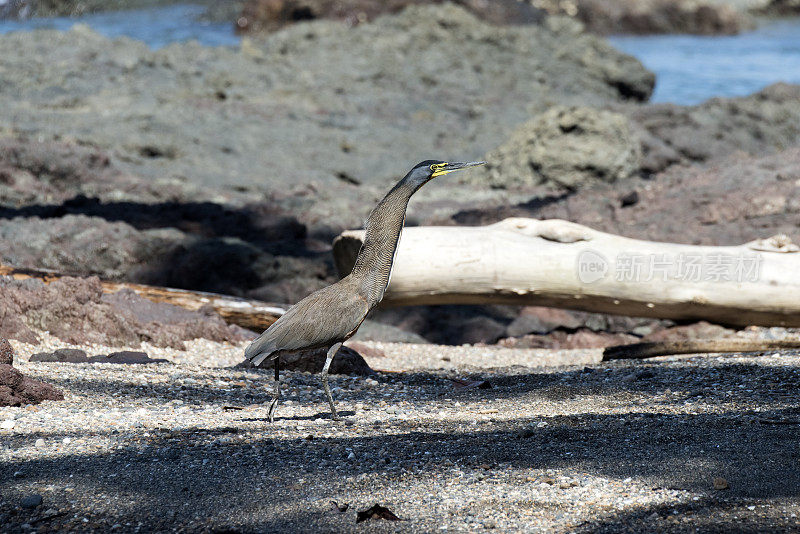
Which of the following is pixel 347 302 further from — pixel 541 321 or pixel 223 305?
pixel 541 321

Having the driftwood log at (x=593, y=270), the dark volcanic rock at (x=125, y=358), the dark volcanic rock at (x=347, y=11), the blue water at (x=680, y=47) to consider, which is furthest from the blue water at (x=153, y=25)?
the dark volcanic rock at (x=125, y=358)

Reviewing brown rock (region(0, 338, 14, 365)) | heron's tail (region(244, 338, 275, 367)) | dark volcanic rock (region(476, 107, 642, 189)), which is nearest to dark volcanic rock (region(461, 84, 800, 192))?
dark volcanic rock (region(476, 107, 642, 189))

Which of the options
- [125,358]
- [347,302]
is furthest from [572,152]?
[347,302]

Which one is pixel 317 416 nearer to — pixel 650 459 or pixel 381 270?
pixel 381 270

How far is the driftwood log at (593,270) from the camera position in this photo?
7.18 m

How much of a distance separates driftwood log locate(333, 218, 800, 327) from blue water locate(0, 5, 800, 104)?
2021 centimetres

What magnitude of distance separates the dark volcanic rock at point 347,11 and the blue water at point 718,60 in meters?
5.48

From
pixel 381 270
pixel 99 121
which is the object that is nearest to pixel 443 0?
pixel 99 121

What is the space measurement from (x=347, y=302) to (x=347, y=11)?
24536mm

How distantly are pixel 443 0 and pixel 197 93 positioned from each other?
44.6 ft

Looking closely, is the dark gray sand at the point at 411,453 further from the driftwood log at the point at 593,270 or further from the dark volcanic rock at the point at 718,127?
the dark volcanic rock at the point at 718,127

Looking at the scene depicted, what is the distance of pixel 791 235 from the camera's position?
934cm

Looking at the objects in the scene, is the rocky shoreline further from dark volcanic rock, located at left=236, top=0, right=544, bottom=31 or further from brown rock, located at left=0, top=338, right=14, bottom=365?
dark volcanic rock, located at left=236, top=0, right=544, bottom=31

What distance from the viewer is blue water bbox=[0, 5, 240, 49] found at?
31188 millimetres
